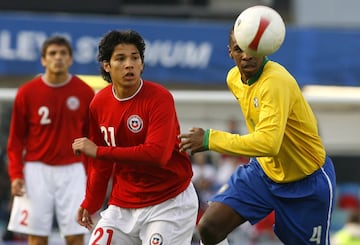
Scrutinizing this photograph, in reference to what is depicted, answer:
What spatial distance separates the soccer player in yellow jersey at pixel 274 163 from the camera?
287 inches

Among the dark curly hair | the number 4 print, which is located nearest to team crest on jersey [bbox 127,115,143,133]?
the dark curly hair

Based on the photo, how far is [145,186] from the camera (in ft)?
24.9

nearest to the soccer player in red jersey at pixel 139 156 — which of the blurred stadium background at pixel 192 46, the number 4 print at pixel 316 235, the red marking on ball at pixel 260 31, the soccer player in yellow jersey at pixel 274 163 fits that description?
the soccer player in yellow jersey at pixel 274 163

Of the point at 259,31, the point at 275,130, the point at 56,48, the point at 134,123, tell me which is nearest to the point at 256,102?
the point at 275,130

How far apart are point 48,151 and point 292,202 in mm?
2698

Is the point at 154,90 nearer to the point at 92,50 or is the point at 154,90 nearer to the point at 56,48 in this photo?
the point at 56,48

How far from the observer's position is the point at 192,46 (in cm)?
1741

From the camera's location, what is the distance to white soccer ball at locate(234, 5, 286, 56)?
732 cm

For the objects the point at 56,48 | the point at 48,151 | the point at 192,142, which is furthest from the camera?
the point at 56,48

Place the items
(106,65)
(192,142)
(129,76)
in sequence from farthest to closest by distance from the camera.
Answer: (106,65) → (129,76) → (192,142)

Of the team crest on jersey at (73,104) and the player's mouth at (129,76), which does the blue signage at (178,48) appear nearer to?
the team crest on jersey at (73,104)

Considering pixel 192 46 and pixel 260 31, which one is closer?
pixel 260 31

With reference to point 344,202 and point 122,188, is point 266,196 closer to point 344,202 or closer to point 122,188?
point 122,188

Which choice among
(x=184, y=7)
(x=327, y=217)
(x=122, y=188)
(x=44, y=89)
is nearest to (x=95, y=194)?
(x=122, y=188)
